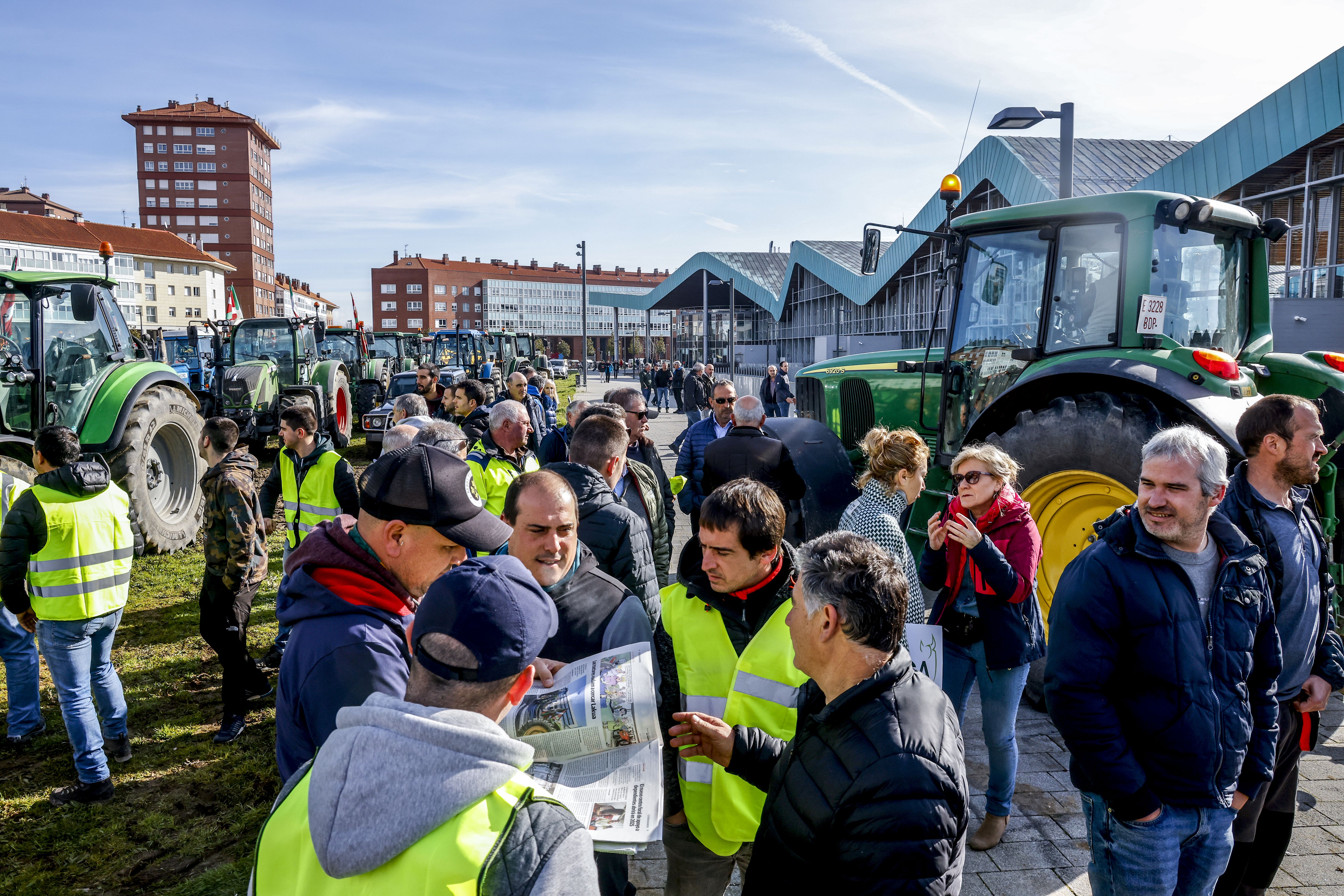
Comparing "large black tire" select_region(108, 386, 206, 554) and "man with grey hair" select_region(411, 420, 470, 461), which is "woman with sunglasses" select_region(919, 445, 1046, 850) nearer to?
"man with grey hair" select_region(411, 420, 470, 461)

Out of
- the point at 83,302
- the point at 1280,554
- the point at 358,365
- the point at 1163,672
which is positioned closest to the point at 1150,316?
the point at 1280,554

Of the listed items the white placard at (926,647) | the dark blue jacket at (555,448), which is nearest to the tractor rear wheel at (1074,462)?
the white placard at (926,647)

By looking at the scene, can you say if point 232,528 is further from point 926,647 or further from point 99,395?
point 99,395

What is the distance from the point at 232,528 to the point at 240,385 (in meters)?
10.6

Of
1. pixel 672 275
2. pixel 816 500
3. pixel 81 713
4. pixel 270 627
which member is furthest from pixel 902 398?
pixel 672 275

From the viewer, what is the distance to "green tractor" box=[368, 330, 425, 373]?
24953 mm

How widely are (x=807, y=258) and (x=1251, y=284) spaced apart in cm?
2759

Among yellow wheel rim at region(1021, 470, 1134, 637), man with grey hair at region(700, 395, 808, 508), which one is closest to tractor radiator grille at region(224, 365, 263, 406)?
man with grey hair at region(700, 395, 808, 508)

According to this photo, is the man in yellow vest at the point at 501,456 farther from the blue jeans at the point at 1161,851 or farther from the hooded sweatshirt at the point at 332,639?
the blue jeans at the point at 1161,851

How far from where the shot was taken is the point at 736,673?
2381 mm

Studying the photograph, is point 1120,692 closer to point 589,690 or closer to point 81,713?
point 589,690

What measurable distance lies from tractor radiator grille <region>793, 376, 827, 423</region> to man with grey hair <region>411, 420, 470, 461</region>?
4.29m

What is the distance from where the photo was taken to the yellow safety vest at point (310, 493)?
500cm

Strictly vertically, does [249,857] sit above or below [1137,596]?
below
